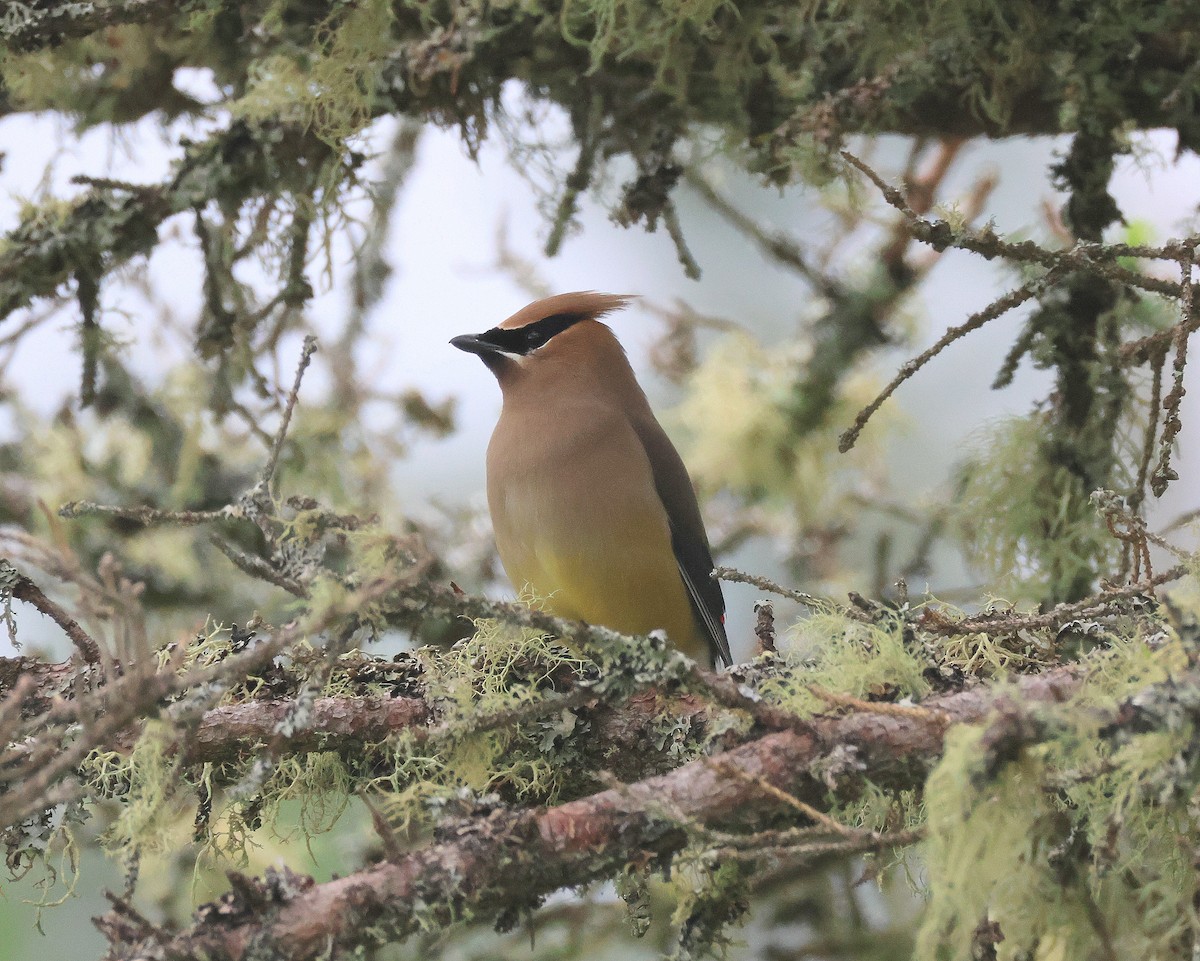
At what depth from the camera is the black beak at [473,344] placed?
3.52m

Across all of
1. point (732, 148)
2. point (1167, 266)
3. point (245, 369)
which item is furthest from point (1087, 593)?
point (1167, 266)

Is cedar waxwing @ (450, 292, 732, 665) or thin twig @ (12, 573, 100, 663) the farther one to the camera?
cedar waxwing @ (450, 292, 732, 665)

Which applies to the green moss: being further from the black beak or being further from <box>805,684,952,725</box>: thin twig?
the black beak

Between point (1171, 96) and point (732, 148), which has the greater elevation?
point (732, 148)

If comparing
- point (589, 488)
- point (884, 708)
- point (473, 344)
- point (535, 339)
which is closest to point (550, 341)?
point (535, 339)

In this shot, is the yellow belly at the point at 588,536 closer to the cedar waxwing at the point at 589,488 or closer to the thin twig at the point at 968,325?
the cedar waxwing at the point at 589,488

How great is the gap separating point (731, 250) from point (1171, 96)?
19.9ft

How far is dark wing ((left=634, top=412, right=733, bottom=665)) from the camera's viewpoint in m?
3.52

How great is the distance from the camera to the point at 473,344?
3.54 meters

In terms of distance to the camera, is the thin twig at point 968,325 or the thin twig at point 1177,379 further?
the thin twig at point 968,325

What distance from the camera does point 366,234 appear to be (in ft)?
9.93

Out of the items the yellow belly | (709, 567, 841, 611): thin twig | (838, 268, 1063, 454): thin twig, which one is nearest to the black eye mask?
the yellow belly

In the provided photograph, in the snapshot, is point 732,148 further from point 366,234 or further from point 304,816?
point 304,816

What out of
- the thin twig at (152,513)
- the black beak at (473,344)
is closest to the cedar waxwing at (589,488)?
the black beak at (473,344)
